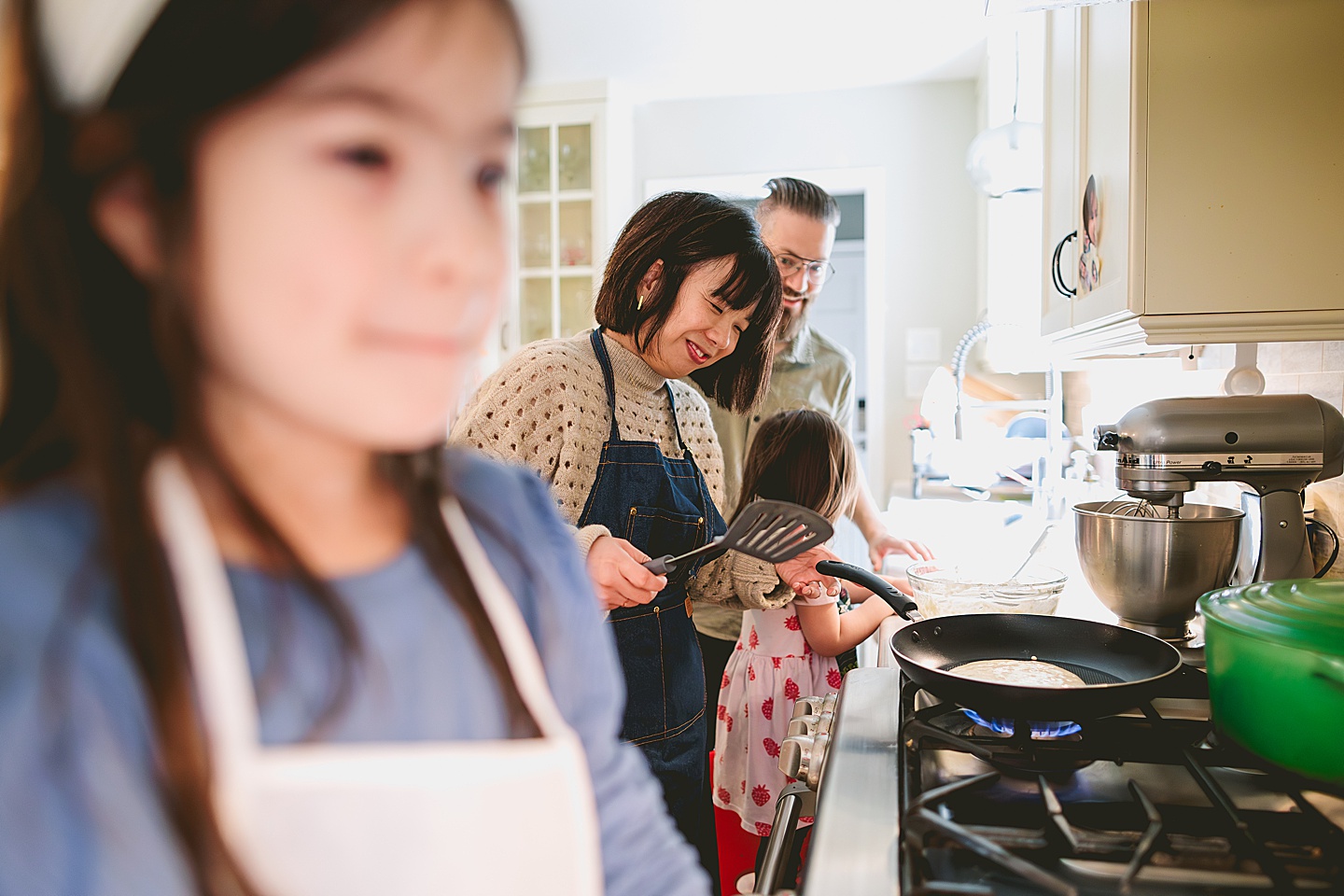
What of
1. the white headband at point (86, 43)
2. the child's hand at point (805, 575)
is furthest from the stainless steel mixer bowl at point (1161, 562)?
the white headband at point (86, 43)

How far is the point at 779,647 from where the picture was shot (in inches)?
58.9

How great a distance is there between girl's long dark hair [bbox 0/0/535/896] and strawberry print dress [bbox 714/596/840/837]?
1.19 metres

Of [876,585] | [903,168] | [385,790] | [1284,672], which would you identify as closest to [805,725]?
[876,585]

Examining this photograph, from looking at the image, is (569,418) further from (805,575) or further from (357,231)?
(357,231)

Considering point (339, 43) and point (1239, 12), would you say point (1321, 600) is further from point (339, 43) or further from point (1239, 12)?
point (339, 43)

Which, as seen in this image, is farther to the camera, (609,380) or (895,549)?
(895,549)

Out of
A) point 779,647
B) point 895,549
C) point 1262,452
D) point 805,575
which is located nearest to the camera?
point 1262,452

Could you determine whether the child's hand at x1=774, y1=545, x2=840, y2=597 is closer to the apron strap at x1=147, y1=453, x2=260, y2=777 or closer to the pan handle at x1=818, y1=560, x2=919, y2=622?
the pan handle at x1=818, y1=560, x2=919, y2=622

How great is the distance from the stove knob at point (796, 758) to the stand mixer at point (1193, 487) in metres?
0.48

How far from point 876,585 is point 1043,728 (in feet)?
1.09

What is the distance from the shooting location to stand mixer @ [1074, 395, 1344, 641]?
1036 mm

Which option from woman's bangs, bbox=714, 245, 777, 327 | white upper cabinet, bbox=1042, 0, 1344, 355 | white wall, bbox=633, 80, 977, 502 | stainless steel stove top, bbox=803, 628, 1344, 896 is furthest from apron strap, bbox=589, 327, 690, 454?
white wall, bbox=633, 80, 977, 502

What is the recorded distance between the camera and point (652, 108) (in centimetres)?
389

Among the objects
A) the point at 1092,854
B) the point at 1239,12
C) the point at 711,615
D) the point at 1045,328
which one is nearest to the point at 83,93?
the point at 1092,854
